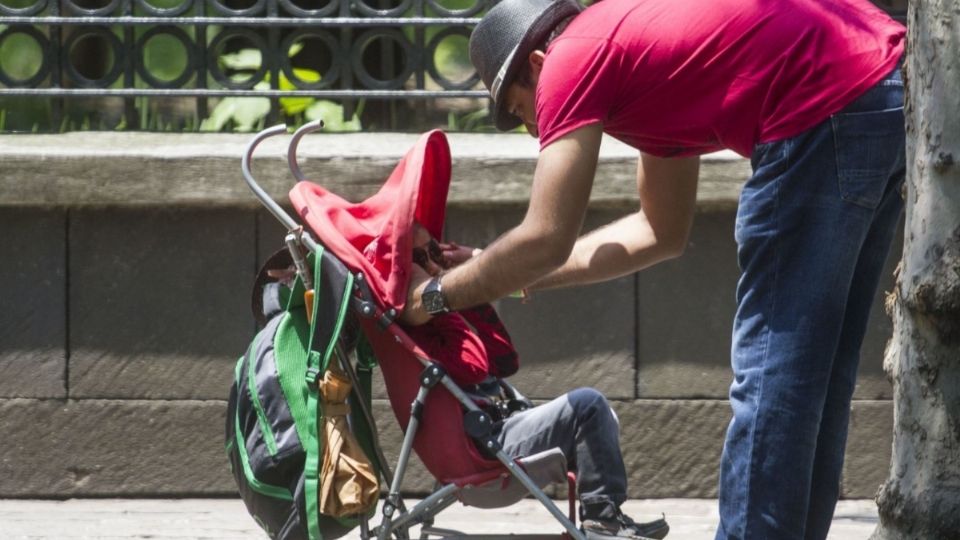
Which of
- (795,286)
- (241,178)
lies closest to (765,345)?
(795,286)

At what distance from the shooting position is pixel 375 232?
382cm

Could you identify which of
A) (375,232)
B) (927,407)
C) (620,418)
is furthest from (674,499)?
(927,407)

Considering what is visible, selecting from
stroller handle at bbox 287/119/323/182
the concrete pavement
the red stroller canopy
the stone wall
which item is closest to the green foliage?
the stone wall

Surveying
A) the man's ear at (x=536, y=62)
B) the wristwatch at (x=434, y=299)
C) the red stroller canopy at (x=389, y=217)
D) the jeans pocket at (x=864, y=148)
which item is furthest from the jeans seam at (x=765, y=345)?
the red stroller canopy at (x=389, y=217)

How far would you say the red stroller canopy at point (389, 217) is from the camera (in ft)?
12.1

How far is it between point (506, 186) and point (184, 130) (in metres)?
1.17

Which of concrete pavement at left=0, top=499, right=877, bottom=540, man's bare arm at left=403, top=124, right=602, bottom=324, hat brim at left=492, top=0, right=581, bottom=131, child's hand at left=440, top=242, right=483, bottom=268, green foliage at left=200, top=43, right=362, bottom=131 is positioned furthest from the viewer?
green foliage at left=200, top=43, right=362, bottom=131

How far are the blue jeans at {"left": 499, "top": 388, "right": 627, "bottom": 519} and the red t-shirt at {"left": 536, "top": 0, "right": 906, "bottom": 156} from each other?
2.38 feet

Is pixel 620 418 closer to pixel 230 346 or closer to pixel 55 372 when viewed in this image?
pixel 230 346

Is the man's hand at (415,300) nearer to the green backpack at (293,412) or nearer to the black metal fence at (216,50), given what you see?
the green backpack at (293,412)

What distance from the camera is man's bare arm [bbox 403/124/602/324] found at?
332 cm

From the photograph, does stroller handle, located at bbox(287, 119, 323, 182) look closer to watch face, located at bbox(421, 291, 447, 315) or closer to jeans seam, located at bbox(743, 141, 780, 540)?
watch face, located at bbox(421, 291, 447, 315)

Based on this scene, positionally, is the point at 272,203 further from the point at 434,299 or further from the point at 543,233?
the point at 543,233

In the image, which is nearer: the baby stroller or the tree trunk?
the tree trunk
